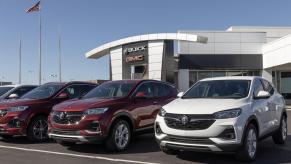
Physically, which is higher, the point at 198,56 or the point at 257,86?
the point at 198,56

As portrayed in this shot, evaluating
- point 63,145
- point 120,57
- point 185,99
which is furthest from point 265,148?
point 120,57

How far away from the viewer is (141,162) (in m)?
8.19

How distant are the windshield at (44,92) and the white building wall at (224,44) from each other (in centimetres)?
1910

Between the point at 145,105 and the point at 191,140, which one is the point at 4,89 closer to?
the point at 145,105

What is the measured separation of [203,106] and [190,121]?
43cm

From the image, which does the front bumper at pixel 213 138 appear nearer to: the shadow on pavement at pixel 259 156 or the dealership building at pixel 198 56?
the shadow on pavement at pixel 259 156

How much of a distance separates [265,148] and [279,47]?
62.3ft

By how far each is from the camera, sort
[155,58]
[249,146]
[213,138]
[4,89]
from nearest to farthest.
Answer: [213,138], [249,146], [4,89], [155,58]

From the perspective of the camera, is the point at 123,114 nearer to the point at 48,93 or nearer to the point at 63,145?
the point at 63,145

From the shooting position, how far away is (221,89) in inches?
356

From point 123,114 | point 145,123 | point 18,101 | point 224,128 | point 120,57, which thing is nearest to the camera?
point 224,128

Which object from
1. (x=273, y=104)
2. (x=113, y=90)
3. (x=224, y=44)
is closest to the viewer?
(x=273, y=104)

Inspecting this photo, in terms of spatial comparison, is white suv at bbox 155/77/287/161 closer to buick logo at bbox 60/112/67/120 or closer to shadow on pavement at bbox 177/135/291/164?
shadow on pavement at bbox 177/135/291/164

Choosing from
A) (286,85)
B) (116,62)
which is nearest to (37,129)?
(116,62)
